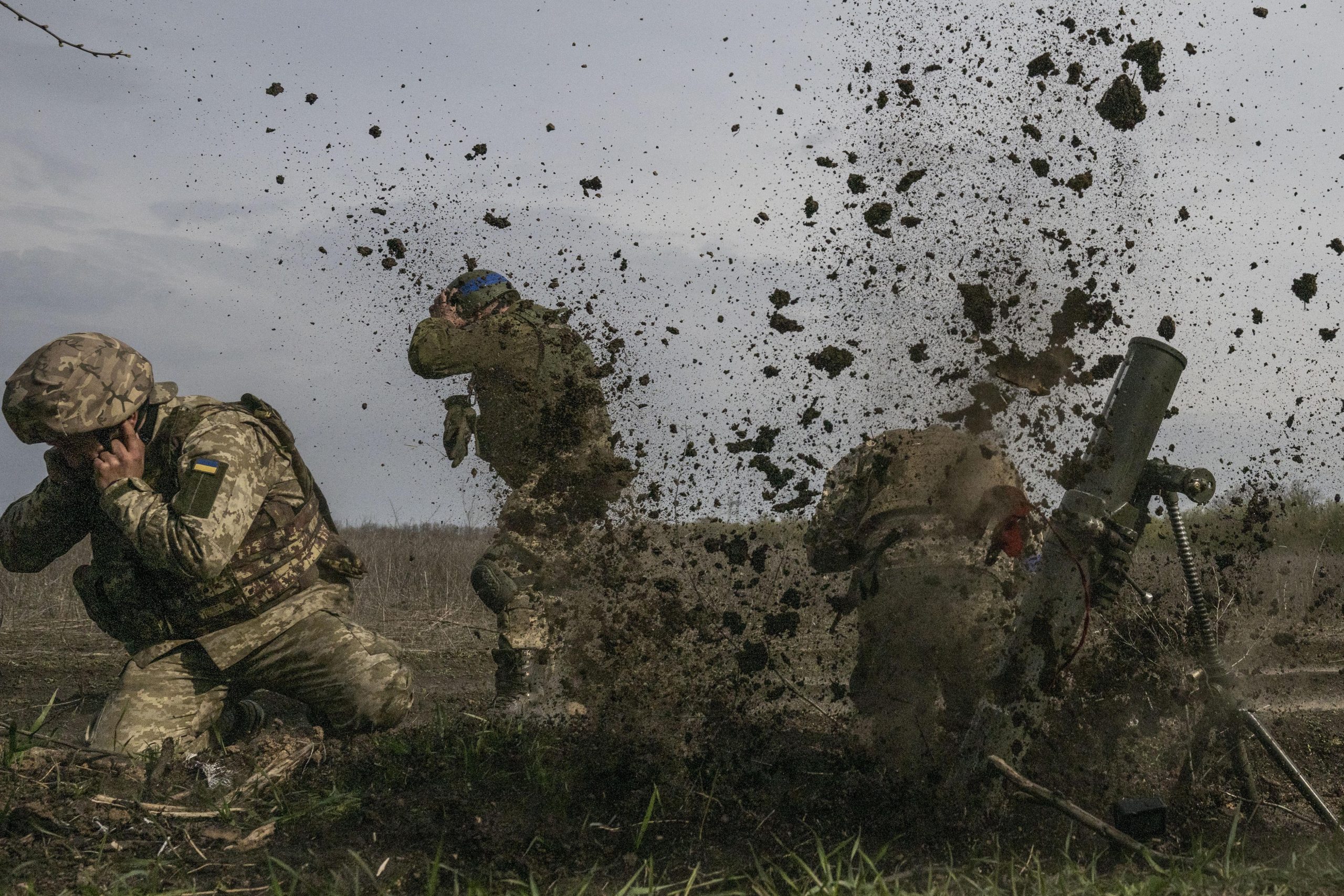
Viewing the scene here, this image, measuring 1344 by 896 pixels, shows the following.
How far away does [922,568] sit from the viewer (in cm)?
471

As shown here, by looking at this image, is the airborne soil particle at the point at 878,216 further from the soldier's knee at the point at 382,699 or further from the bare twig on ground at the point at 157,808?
the bare twig on ground at the point at 157,808

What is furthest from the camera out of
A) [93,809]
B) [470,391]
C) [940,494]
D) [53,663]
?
[53,663]

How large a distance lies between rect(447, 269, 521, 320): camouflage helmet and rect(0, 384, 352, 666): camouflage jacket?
5.44ft

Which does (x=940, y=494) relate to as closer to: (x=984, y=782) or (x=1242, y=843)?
(x=984, y=782)

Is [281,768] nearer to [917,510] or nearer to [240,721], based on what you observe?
[240,721]

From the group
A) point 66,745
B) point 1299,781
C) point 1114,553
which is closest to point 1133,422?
point 1114,553

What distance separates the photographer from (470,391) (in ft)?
20.3

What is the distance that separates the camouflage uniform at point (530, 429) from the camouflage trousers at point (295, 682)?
1.15 metres

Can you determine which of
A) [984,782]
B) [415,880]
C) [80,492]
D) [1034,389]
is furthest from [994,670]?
[80,492]

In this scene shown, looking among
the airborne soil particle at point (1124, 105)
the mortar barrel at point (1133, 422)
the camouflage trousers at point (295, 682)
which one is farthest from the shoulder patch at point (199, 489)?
the airborne soil particle at point (1124, 105)

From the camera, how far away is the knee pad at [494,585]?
5863mm

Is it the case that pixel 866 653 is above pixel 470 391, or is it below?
below

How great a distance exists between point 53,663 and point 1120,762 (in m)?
6.14

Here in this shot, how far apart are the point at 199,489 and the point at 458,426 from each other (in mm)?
1909
